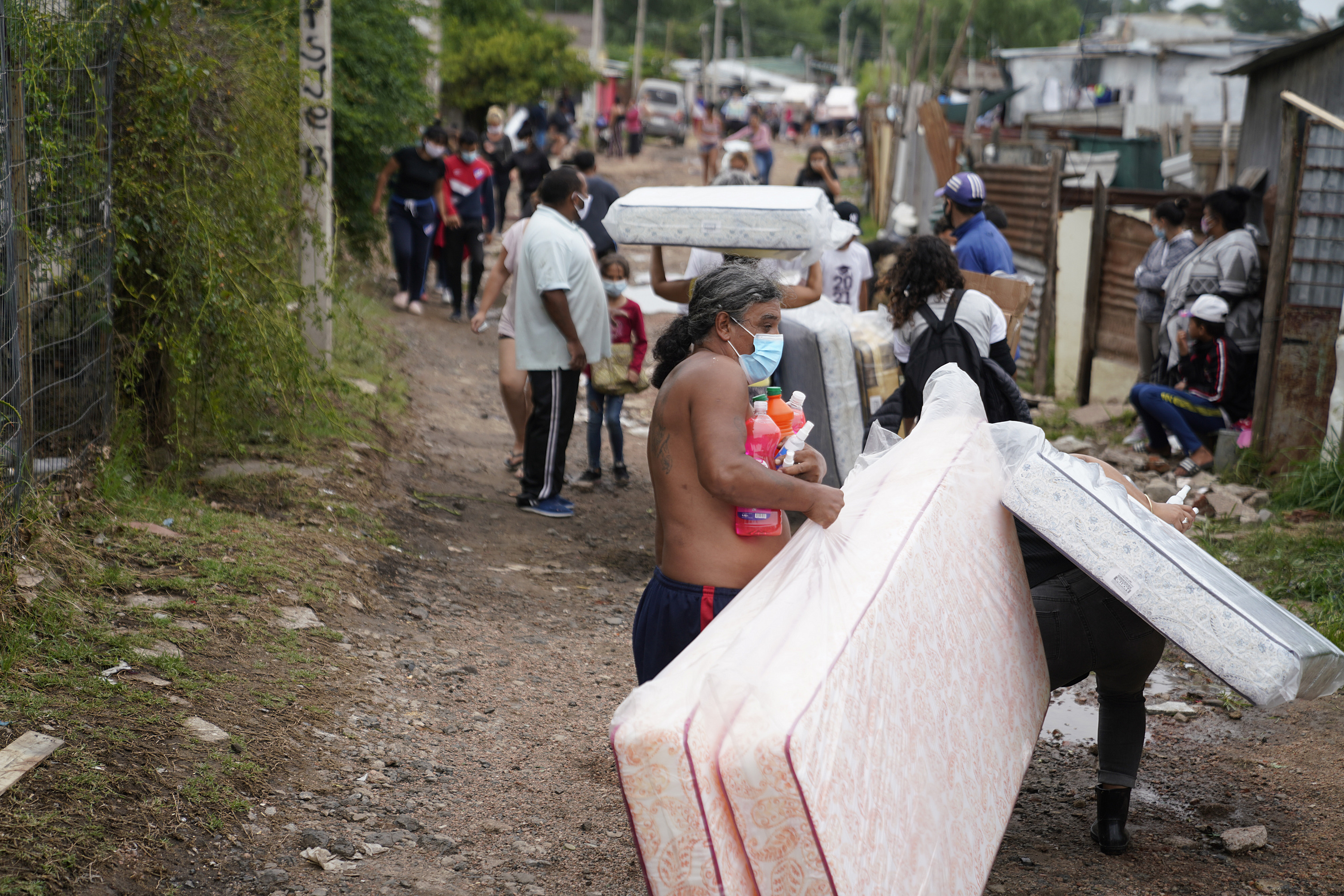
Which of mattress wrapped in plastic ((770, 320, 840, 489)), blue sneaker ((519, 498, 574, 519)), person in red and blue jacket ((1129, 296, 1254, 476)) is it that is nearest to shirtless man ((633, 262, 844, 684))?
mattress wrapped in plastic ((770, 320, 840, 489))

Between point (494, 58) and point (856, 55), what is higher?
point (856, 55)

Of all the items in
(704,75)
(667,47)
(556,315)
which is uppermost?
(667,47)

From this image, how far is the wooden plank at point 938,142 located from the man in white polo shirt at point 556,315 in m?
7.46

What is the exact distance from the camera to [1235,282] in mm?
6965

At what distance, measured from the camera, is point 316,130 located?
24.7ft

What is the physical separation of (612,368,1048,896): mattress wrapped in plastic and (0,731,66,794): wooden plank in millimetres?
1638

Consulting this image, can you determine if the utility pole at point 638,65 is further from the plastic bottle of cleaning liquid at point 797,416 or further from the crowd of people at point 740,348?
the plastic bottle of cleaning liquid at point 797,416

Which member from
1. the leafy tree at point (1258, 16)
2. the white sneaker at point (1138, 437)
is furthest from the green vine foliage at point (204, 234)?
the leafy tree at point (1258, 16)

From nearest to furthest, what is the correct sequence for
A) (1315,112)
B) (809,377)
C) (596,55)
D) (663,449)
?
(663,449) → (809,377) → (1315,112) → (596,55)

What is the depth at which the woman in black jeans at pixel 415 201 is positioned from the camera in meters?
10.2

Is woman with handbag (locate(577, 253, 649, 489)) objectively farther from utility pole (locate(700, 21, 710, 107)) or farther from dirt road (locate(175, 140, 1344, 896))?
utility pole (locate(700, 21, 710, 107))

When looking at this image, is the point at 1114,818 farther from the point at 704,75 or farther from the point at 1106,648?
the point at 704,75

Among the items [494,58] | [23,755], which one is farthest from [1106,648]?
[494,58]

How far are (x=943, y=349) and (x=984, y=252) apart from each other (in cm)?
172
